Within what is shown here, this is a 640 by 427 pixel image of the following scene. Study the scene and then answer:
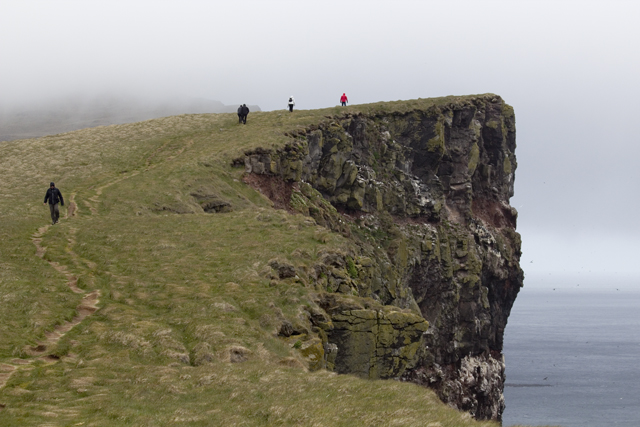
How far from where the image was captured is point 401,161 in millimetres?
75562

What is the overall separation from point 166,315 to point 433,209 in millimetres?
57483

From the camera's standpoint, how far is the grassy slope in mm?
14641

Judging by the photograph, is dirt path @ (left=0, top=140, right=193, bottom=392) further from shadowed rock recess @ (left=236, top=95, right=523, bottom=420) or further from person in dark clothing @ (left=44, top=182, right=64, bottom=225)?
shadowed rock recess @ (left=236, top=95, right=523, bottom=420)

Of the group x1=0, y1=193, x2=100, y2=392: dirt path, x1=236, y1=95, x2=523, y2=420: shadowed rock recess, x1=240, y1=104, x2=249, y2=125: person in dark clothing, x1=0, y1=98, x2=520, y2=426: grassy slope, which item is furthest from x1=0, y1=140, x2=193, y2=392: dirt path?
x1=240, y1=104, x2=249, y2=125: person in dark clothing

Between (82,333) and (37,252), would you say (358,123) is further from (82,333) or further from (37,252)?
(82,333)

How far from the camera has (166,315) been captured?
23656 mm

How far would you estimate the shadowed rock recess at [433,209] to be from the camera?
206 ft

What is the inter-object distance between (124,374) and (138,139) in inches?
2383

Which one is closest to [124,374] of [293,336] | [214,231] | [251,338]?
[251,338]

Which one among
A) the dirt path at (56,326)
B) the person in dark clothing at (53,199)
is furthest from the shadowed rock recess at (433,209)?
the dirt path at (56,326)

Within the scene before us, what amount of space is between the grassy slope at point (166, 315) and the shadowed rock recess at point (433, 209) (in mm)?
13108

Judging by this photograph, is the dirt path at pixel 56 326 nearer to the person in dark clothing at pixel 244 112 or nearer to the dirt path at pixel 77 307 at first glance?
the dirt path at pixel 77 307

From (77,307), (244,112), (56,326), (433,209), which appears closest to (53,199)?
(77,307)

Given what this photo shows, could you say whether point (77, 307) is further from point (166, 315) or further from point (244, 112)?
point (244, 112)
